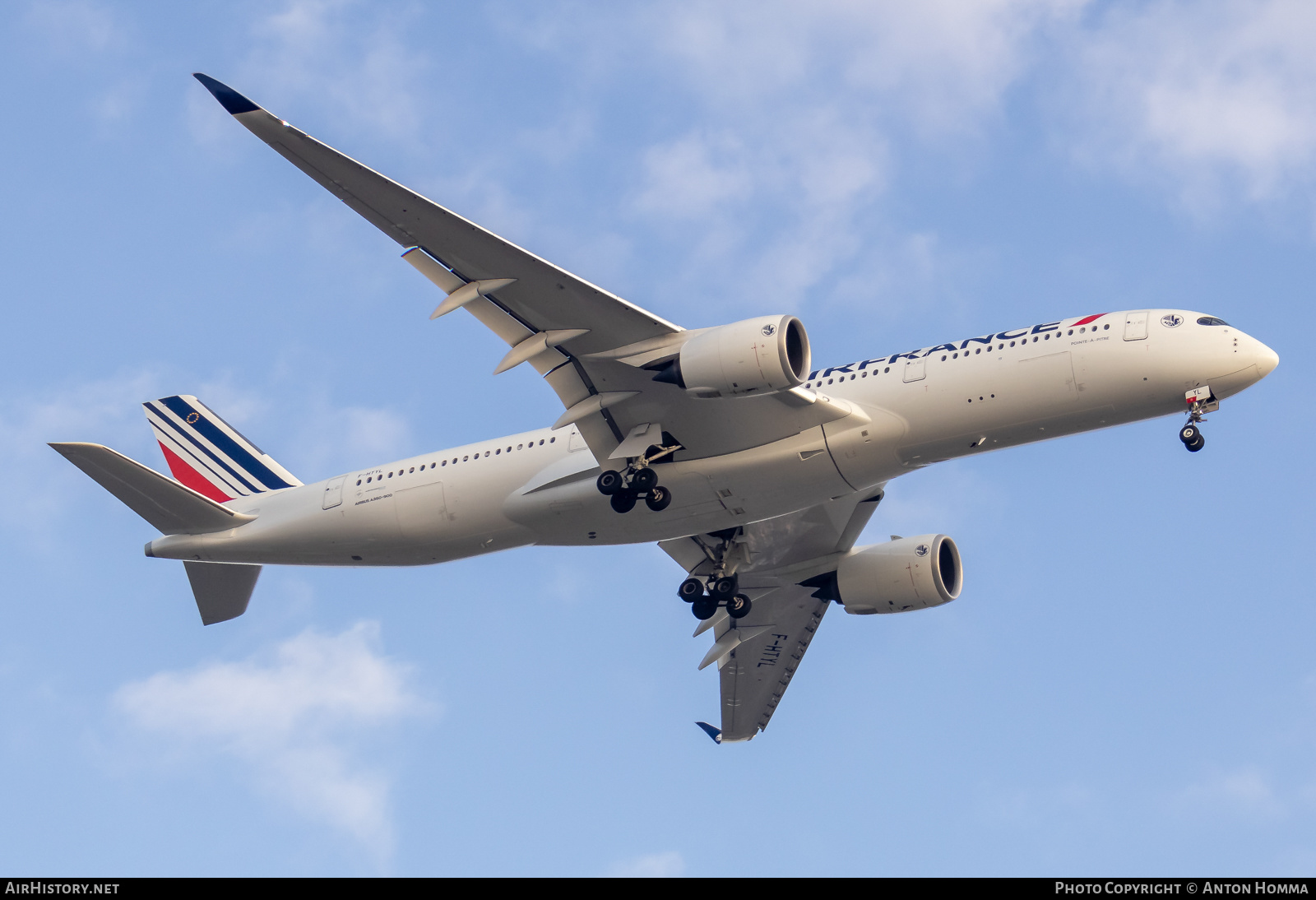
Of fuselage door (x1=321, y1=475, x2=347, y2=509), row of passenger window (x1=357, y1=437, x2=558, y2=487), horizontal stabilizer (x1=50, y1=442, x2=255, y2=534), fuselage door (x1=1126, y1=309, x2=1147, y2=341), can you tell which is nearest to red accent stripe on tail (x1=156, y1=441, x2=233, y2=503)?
horizontal stabilizer (x1=50, y1=442, x2=255, y2=534)

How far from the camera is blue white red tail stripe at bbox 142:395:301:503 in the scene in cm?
3372

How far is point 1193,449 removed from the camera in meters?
25.9

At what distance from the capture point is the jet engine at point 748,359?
24.9 m

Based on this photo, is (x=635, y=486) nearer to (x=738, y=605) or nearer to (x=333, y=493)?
(x=738, y=605)

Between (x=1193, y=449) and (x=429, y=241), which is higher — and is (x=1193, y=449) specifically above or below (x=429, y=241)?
below

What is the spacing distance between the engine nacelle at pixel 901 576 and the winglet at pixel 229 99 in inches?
704

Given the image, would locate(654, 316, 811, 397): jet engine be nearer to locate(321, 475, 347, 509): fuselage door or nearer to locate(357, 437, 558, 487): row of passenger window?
locate(357, 437, 558, 487): row of passenger window

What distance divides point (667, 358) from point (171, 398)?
50.4 ft

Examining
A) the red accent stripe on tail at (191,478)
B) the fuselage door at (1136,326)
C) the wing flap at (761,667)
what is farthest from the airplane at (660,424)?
the wing flap at (761,667)

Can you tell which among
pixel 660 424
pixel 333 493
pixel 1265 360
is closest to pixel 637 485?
pixel 660 424
